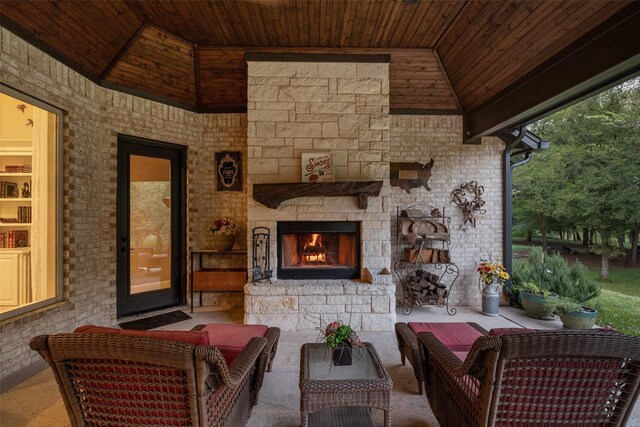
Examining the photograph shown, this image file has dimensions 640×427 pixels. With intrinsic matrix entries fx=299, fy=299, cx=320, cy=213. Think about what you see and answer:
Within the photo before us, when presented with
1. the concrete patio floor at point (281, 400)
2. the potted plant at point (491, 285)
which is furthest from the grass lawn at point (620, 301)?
the concrete patio floor at point (281, 400)

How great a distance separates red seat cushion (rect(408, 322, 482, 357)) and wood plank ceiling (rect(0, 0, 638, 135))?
9.42 ft

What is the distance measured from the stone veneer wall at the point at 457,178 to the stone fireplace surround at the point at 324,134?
3.14ft

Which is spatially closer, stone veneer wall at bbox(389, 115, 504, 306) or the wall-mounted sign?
the wall-mounted sign

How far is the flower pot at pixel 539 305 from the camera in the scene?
13.2 feet

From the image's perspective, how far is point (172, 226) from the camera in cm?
466

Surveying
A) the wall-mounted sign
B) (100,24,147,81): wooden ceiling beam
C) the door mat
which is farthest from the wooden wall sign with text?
(100,24,147,81): wooden ceiling beam

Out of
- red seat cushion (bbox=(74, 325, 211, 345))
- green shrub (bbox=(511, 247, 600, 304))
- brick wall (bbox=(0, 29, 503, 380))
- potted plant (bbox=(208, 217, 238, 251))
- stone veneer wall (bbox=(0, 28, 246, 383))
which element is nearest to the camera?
red seat cushion (bbox=(74, 325, 211, 345))

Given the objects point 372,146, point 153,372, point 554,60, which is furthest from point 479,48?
point 153,372

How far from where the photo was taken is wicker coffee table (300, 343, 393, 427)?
1733mm

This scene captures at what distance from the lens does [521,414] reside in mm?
1466

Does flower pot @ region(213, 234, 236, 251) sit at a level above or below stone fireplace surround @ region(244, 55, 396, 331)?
below

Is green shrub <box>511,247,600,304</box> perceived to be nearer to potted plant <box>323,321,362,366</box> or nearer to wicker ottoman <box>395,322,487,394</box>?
wicker ottoman <box>395,322,487,394</box>

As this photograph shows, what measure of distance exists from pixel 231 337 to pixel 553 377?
6.87ft

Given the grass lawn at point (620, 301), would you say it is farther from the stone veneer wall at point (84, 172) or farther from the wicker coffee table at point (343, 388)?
the stone veneer wall at point (84, 172)
